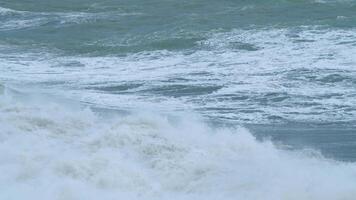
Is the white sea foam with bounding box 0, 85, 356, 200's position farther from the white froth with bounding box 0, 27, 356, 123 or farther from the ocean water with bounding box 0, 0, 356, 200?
the white froth with bounding box 0, 27, 356, 123

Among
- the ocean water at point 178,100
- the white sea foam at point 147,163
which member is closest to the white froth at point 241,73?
the ocean water at point 178,100

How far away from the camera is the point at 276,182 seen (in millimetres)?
11125

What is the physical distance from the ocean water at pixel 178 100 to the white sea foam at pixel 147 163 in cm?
3

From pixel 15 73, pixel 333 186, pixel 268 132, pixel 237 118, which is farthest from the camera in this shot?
pixel 15 73

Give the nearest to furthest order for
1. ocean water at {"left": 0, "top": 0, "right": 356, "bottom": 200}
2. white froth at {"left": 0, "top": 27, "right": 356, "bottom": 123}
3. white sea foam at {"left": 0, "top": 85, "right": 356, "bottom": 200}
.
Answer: white sea foam at {"left": 0, "top": 85, "right": 356, "bottom": 200} < ocean water at {"left": 0, "top": 0, "right": 356, "bottom": 200} < white froth at {"left": 0, "top": 27, "right": 356, "bottom": 123}

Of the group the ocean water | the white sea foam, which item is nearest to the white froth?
the ocean water

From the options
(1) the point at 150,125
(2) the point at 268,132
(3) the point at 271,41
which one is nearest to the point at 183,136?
(1) the point at 150,125

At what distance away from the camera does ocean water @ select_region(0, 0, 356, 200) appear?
448 inches

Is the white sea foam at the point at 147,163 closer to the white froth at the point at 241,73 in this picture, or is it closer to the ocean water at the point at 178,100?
the ocean water at the point at 178,100

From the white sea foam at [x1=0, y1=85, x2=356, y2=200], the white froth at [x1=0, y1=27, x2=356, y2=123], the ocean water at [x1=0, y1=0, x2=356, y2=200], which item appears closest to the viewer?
the white sea foam at [x1=0, y1=85, x2=356, y2=200]

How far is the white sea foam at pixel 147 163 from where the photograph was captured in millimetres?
10898

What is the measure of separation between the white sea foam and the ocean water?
0.10ft

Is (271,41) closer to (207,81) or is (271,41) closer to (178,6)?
(207,81)

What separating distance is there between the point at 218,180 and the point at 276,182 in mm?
873
